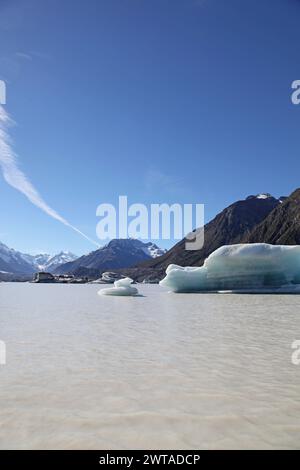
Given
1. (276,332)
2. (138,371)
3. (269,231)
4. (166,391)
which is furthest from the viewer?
(269,231)

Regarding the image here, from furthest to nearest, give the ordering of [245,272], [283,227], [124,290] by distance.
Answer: [283,227], [124,290], [245,272]

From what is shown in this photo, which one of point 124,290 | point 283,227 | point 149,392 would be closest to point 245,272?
point 124,290

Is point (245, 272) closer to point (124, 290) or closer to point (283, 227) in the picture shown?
point (124, 290)

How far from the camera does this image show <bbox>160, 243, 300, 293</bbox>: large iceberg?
30.2 meters

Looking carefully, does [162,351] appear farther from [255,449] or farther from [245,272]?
[245,272]

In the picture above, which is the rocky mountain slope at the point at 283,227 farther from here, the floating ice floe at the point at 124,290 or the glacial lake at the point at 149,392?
the glacial lake at the point at 149,392

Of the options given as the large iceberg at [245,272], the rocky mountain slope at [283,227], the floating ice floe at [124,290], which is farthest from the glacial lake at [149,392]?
the rocky mountain slope at [283,227]

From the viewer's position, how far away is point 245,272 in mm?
31766

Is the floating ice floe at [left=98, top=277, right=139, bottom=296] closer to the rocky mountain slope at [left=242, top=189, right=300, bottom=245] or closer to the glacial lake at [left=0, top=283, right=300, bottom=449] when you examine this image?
the glacial lake at [left=0, top=283, right=300, bottom=449]

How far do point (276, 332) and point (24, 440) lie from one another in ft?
28.0

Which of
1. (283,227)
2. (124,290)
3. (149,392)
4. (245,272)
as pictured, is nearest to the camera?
(149,392)

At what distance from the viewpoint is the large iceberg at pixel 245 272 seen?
1188 inches
